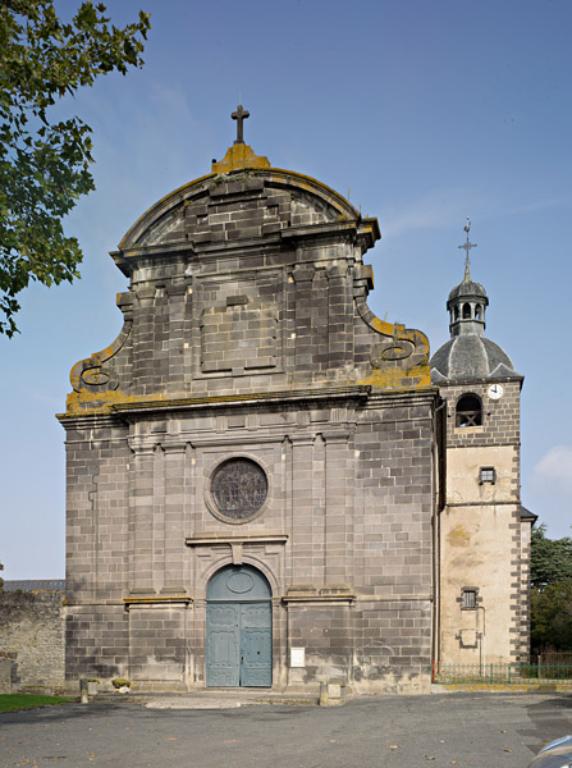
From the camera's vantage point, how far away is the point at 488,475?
40.1 m

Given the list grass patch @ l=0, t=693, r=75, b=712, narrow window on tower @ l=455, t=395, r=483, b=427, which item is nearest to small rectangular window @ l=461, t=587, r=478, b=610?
narrow window on tower @ l=455, t=395, r=483, b=427

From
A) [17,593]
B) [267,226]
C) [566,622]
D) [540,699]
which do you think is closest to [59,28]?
[267,226]

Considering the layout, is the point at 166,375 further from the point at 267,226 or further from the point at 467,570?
the point at 467,570

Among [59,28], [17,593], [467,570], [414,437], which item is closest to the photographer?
[59,28]

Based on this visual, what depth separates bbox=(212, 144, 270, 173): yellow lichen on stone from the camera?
25.6 meters

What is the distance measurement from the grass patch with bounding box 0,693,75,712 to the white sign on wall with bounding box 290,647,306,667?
5.18 metres

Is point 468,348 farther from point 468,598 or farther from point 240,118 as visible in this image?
point 240,118

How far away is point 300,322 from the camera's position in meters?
24.1

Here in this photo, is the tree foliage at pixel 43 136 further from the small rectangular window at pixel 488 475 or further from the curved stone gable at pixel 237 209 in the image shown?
the small rectangular window at pixel 488 475

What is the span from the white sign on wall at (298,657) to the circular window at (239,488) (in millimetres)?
3415

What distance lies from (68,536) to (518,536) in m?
20.0

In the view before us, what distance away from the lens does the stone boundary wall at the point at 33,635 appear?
3011 centimetres

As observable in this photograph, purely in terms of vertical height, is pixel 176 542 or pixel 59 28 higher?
pixel 59 28

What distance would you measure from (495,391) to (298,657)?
2191 centimetres
